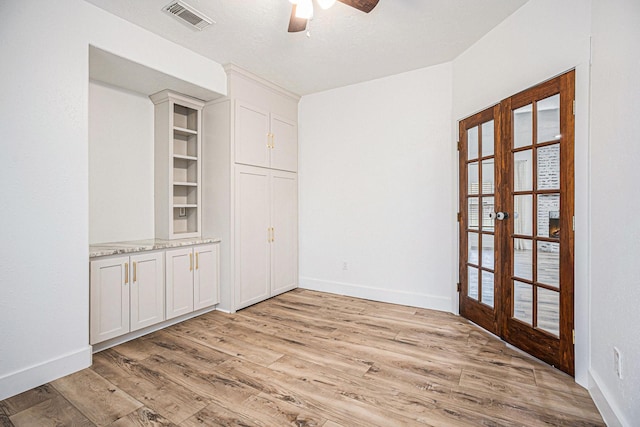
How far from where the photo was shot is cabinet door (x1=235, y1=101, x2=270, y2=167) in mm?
3504

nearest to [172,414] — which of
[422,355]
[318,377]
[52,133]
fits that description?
[318,377]

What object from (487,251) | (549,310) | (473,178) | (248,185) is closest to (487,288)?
(487,251)

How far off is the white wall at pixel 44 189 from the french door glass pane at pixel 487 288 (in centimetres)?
334

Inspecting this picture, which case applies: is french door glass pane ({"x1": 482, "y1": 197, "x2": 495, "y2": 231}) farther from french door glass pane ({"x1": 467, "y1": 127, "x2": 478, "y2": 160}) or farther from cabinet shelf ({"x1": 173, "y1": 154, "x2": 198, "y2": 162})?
cabinet shelf ({"x1": 173, "y1": 154, "x2": 198, "y2": 162})

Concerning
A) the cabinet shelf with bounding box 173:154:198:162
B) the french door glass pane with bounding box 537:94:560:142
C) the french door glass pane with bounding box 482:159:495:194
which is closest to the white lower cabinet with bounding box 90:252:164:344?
the cabinet shelf with bounding box 173:154:198:162

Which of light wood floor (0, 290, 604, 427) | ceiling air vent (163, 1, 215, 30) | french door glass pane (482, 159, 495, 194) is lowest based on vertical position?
light wood floor (0, 290, 604, 427)

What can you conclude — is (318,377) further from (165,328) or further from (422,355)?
(165,328)

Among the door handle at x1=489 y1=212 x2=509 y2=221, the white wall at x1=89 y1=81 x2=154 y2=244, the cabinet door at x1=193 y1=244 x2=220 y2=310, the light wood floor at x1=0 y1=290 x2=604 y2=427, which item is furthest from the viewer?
the cabinet door at x1=193 y1=244 x2=220 y2=310

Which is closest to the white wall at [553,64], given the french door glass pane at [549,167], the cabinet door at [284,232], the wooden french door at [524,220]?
the wooden french door at [524,220]

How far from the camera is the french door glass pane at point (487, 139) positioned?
2809mm

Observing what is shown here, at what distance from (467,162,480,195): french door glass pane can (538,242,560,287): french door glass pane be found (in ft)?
2.87

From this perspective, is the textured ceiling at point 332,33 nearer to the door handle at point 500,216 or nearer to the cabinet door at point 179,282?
the door handle at point 500,216

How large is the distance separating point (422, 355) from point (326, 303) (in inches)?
60.7

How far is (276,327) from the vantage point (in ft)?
10.0
